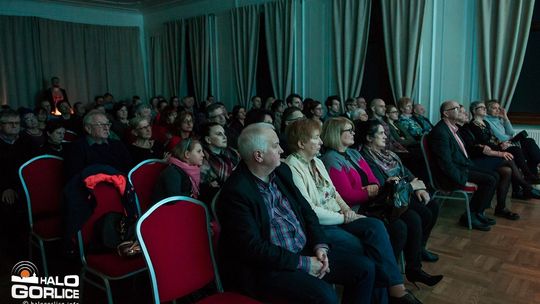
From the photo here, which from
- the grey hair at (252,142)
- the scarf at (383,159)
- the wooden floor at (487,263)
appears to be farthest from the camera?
the scarf at (383,159)

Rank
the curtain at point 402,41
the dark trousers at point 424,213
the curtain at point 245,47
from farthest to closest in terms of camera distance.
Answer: the curtain at point 245,47 → the curtain at point 402,41 → the dark trousers at point 424,213

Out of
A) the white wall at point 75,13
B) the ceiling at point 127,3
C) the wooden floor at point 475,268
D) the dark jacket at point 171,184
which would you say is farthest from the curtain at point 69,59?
the dark jacket at point 171,184

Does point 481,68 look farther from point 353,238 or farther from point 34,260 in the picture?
point 34,260

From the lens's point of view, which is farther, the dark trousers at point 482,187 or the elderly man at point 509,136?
the elderly man at point 509,136

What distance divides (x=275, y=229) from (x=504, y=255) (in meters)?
2.37

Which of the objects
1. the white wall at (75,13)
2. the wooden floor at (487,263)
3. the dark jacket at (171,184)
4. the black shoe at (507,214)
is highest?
the white wall at (75,13)

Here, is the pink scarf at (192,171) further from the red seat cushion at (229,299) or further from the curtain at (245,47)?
the curtain at (245,47)

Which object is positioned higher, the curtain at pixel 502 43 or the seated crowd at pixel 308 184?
the curtain at pixel 502 43

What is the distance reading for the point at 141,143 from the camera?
376cm

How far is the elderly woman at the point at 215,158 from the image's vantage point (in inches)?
117

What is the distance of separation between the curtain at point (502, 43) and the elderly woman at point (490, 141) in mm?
1040

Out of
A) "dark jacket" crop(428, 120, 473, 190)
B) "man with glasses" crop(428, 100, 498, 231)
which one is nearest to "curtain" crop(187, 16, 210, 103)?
"man with glasses" crop(428, 100, 498, 231)

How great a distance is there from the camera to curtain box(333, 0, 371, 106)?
22.2 ft

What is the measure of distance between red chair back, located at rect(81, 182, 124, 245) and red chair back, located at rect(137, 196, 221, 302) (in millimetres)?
767
